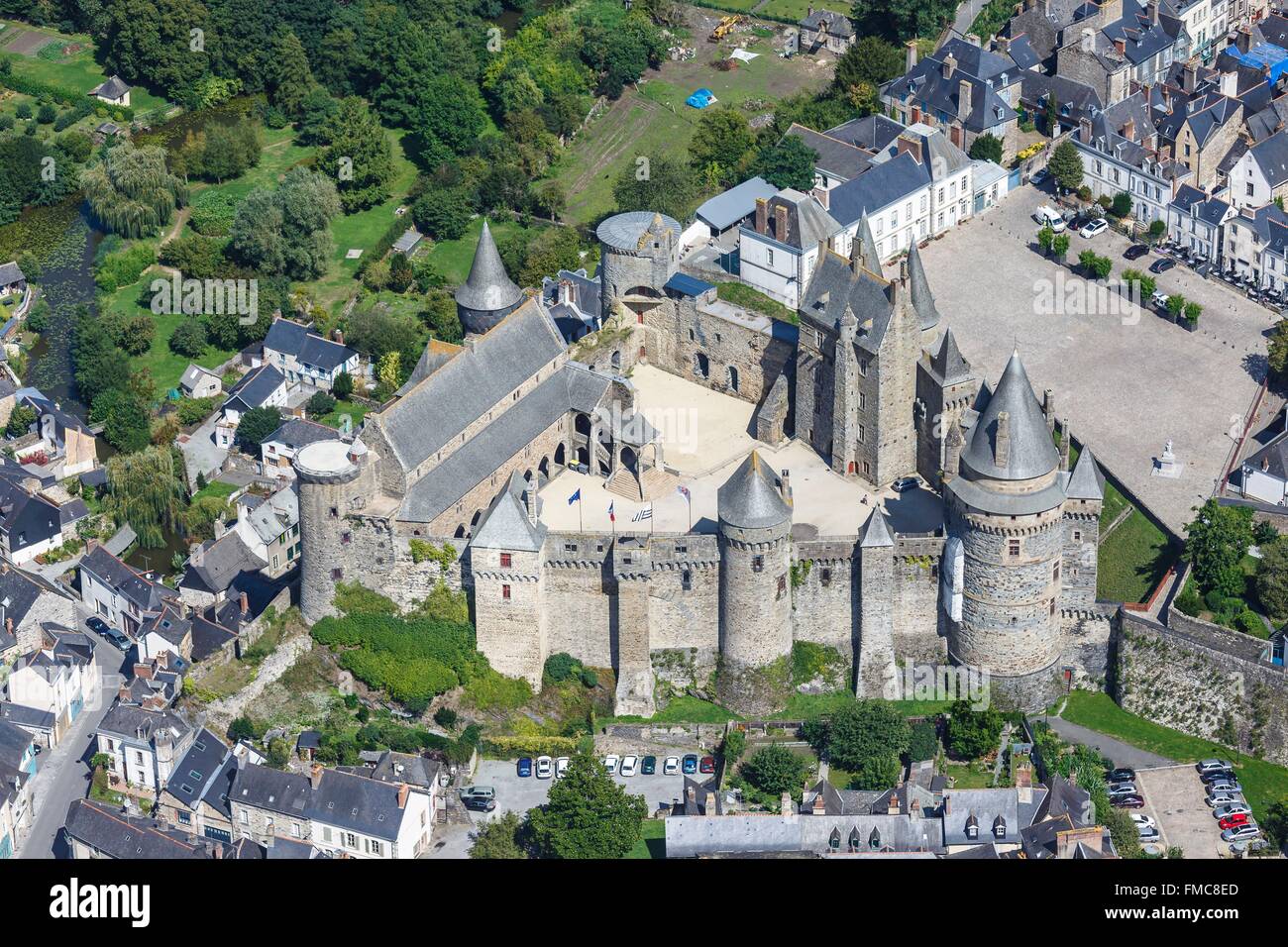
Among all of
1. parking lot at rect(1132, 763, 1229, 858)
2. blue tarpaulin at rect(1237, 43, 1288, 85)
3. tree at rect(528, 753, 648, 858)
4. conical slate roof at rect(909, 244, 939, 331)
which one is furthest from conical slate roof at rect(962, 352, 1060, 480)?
blue tarpaulin at rect(1237, 43, 1288, 85)

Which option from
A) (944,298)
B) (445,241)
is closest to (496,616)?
(944,298)

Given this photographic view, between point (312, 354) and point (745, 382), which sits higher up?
point (745, 382)

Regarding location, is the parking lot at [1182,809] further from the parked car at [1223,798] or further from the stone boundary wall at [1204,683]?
the stone boundary wall at [1204,683]

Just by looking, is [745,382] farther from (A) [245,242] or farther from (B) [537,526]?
(A) [245,242]

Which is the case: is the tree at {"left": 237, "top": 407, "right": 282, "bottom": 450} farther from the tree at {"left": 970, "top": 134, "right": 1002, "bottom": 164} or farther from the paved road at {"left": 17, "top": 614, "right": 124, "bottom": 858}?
the tree at {"left": 970, "top": 134, "right": 1002, "bottom": 164}

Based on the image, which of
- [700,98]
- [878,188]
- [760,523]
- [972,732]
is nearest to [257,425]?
[878,188]
